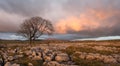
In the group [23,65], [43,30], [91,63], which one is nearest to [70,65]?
[91,63]

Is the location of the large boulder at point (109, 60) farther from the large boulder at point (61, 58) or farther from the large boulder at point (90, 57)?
the large boulder at point (61, 58)

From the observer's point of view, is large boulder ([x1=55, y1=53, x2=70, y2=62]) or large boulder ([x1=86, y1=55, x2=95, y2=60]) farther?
large boulder ([x1=86, y1=55, x2=95, y2=60])

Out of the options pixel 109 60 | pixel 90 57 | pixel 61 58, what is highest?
pixel 61 58

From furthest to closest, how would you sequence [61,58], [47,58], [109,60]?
[61,58] → [47,58] → [109,60]

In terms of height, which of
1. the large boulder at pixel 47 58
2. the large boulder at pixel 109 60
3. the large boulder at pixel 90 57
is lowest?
the large boulder at pixel 109 60

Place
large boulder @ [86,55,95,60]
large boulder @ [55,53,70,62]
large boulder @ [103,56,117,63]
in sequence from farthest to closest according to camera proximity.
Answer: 1. large boulder @ [86,55,95,60]
2. large boulder @ [55,53,70,62]
3. large boulder @ [103,56,117,63]

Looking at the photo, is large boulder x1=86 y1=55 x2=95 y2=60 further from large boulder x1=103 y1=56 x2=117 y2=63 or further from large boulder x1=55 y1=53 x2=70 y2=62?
large boulder x1=55 y1=53 x2=70 y2=62

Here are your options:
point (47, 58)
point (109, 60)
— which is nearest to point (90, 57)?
point (109, 60)

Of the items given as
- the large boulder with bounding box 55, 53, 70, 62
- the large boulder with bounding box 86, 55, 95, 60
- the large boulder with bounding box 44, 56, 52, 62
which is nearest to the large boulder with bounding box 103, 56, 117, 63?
the large boulder with bounding box 86, 55, 95, 60

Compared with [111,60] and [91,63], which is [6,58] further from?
[111,60]

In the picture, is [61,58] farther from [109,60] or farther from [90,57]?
[109,60]

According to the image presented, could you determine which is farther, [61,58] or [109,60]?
[61,58]

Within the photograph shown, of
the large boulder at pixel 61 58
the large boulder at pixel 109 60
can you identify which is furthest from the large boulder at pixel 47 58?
the large boulder at pixel 109 60

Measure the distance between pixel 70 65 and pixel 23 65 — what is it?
9.66 m
